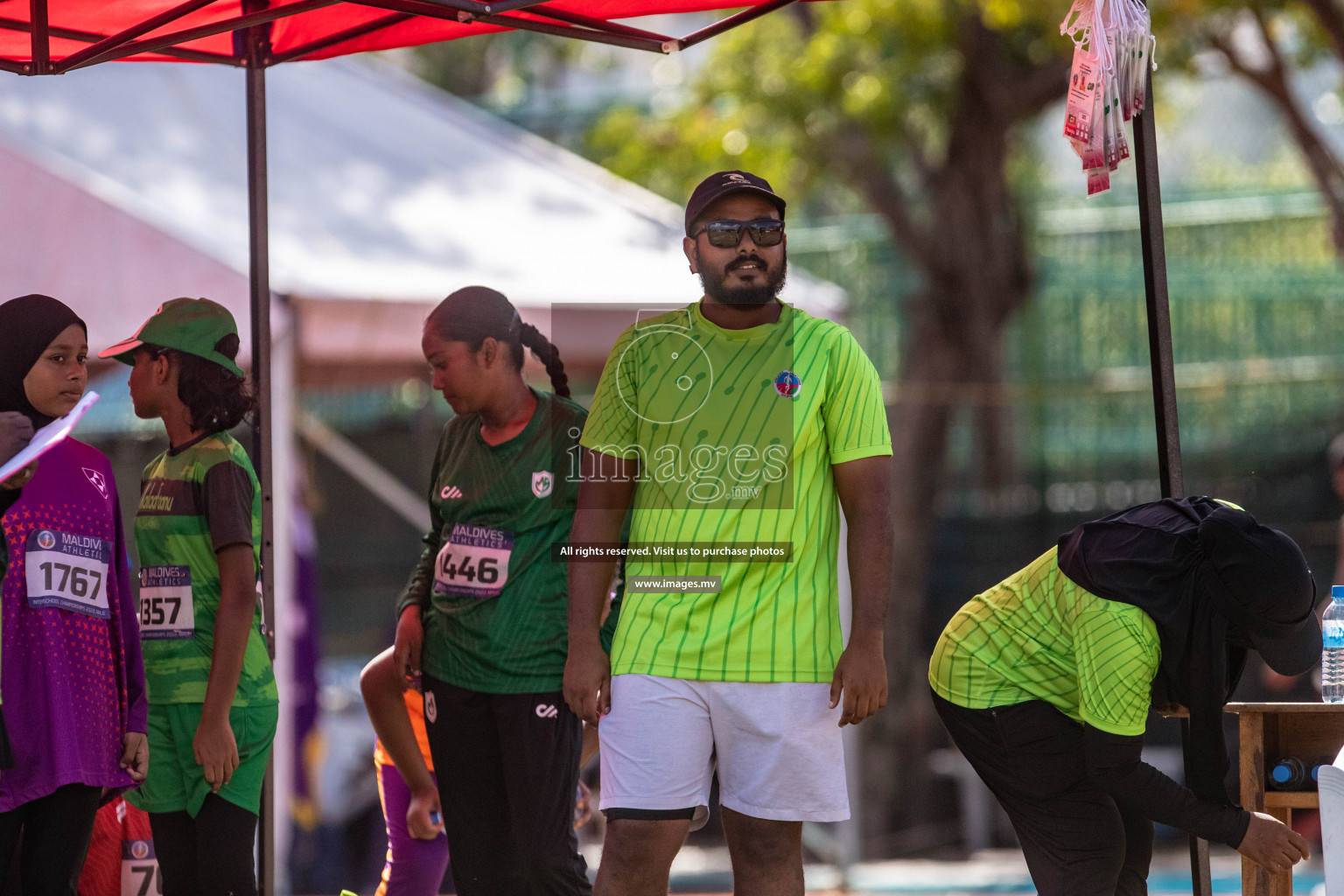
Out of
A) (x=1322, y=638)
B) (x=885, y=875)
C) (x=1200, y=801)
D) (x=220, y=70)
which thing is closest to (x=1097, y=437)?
(x=885, y=875)

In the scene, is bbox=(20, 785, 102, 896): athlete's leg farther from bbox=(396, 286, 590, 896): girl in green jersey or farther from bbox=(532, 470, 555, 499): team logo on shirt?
bbox=(532, 470, 555, 499): team logo on shirt

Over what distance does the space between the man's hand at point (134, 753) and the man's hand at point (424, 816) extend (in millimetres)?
930

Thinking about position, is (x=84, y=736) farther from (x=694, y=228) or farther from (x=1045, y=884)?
(x=1045, y=884)

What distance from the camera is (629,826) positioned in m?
3.01

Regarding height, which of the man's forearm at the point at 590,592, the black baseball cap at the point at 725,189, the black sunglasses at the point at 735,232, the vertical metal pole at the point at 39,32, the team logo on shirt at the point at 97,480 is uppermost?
the vertical metal pole at the point at 39,32

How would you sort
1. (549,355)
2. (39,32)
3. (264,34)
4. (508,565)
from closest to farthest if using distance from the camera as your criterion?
(508,565) < (39,32) < (549,355) < (264,34)

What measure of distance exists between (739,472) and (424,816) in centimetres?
154

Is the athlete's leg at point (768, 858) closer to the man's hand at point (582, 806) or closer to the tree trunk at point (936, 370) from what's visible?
the man's hand at point (582, 806)

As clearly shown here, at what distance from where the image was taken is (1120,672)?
3.00 metres

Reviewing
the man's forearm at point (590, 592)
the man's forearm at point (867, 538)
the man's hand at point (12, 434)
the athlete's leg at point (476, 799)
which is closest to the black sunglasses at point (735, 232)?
the man's forearm at point (867, 538)

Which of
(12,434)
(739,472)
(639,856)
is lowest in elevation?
(639,856)

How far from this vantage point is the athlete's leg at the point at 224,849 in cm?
341

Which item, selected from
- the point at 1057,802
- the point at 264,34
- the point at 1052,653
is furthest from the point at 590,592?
the point at 264,34

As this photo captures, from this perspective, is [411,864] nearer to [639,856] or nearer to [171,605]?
[171,605]
